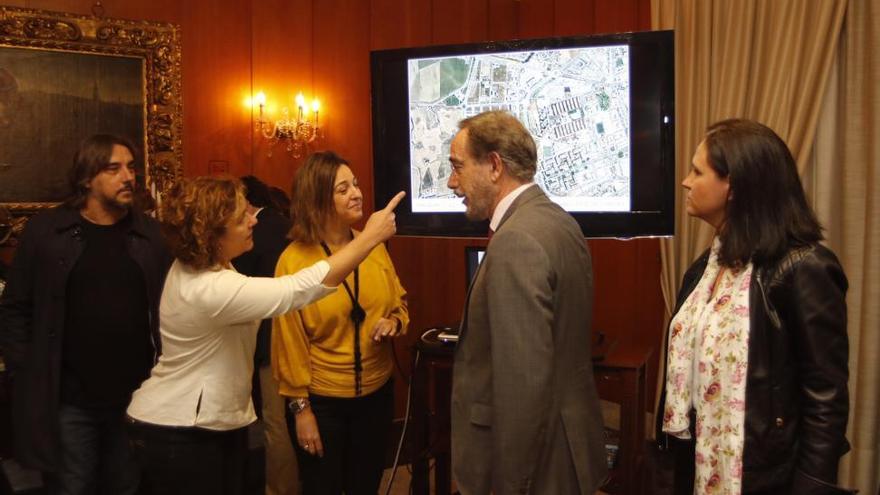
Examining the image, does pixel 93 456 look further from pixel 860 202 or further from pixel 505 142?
pixel 860 202

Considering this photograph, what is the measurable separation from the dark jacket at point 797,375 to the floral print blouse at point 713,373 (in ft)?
0.08

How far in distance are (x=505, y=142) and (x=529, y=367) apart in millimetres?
578

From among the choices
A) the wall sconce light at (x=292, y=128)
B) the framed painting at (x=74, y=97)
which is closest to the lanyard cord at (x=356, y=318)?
the framed painting at (x=74, y=97)

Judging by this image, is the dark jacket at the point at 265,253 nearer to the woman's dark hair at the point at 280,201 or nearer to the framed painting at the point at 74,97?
the woman's dark hair at the point at 280,201

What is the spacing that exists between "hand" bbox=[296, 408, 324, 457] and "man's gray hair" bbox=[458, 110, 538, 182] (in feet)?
3.52

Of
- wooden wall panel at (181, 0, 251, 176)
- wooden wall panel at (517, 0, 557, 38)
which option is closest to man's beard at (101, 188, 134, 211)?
wooden wall panel at (181, 0, 251, 176)

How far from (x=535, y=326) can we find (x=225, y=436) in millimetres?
1004

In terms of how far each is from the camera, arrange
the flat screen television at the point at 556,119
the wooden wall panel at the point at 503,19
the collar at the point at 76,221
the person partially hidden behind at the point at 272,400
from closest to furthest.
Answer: the collar at the point at 76,221 → the flat screen television at the point at 556,119 → the person partially hidden behind at the point at 272,400 → the wooden wall panel at the point at 503,19

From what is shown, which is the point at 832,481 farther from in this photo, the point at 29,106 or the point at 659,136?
the point at 29,106

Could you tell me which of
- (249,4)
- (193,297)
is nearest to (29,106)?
(249,4)

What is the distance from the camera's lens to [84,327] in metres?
2.57

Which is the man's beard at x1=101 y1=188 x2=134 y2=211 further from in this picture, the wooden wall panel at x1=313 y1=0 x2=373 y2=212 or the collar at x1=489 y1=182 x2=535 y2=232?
the wooden wall panel at x1=313 y1=0 x2=373 y2=212

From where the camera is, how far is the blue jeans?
8.46ft

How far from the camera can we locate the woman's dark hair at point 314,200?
2.58 meters
